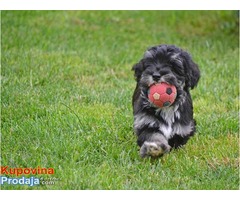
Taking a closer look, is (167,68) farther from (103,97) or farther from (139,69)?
(103,97)

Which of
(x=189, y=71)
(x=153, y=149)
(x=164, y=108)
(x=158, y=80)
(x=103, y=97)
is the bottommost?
(x=153, y=149)

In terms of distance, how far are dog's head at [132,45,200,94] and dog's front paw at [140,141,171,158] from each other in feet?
2.13

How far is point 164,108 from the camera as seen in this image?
6445 millimetres

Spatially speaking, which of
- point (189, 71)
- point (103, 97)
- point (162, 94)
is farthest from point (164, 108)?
point (103, 97)

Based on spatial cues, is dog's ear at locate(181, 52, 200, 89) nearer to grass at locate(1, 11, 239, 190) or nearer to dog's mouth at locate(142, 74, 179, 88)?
dog's mouth at locate(142, 74, 179, 88)

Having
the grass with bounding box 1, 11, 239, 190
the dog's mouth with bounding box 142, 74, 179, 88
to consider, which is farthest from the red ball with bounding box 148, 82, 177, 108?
the grass with bounding box 1, 11, 239, 190

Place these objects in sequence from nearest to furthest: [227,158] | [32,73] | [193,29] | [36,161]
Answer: [36,161], [227,158], [32,73], [193,29]

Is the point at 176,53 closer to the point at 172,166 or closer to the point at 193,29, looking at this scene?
the point at 172,166

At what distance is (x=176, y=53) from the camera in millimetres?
6301

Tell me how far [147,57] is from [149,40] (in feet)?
18.6

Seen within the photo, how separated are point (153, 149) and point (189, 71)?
103cm

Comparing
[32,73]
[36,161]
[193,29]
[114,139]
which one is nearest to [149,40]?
[193,29]

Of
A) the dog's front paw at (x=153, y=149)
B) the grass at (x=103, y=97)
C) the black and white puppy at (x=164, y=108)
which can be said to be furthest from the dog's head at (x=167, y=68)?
the grass at (x=103, y=97)

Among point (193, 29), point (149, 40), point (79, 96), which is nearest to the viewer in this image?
point (79, 96)
